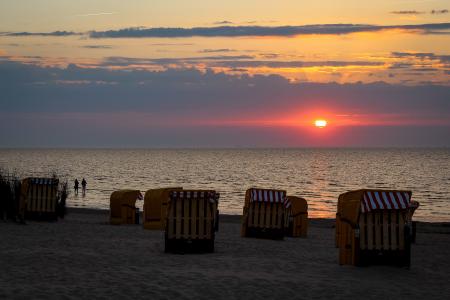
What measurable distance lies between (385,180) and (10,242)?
89.5 meters

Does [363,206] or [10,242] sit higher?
[363,206]

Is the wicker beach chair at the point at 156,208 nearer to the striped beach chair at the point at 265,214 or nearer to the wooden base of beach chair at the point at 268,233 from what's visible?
the striped beach chair at the point at 265,214

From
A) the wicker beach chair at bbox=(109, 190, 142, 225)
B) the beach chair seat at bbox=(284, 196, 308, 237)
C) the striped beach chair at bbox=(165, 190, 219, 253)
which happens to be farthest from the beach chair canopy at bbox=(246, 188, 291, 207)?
the wicker beach chair at bbox=(109, 190, 142, 225)

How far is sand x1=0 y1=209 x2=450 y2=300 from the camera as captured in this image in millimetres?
12172

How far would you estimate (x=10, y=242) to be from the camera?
18.2m

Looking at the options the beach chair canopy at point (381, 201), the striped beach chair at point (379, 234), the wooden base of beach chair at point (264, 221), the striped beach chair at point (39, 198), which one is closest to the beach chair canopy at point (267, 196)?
the wooden base of beach chair at point (264, 221)

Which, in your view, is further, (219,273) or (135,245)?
(135,245)

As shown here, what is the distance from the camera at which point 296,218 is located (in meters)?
25.5

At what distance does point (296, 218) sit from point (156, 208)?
5.00m

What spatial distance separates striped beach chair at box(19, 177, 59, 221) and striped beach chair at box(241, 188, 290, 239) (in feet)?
26.3

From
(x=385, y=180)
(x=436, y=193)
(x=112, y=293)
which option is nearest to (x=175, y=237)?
(x=112, y=293)

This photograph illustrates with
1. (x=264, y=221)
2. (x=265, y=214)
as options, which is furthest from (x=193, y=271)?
(x=265, y=214)

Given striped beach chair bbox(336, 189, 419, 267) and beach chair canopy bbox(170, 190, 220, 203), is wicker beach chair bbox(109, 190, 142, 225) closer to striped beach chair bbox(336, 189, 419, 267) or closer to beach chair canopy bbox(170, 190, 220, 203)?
beach chair canopy bbox(170, 190, 220, 203)

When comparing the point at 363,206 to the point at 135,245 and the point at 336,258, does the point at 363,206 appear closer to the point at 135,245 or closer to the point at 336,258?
the point at 336,258
